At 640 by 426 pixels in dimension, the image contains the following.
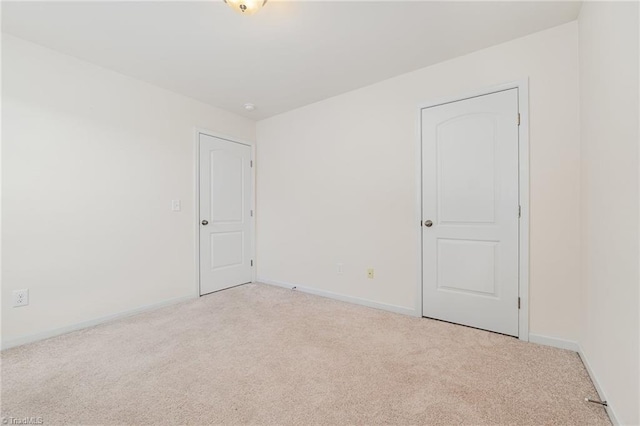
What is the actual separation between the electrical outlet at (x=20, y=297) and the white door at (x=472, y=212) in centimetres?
337

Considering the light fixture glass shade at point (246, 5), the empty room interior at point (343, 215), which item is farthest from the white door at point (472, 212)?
the light fixture glass shade at point (246, 5)

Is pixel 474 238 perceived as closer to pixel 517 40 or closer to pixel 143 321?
pixel 517 40

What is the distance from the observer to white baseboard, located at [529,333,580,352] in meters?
1.92

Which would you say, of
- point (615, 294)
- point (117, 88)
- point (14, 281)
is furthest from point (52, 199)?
→ point (615, 294)

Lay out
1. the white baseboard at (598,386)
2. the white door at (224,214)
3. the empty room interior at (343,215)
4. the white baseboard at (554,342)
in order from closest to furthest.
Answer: the white baseboard at (598,386)
the empty room interior at (343,215)
the white baseboard at (554,342)
the white door at (224,214)

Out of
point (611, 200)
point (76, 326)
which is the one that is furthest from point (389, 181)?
point (76, 326)

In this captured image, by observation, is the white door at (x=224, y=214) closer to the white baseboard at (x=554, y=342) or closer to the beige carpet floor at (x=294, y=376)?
the beige carpet floor at (x=294, y=376)

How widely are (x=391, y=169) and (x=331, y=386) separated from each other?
2.02 metres

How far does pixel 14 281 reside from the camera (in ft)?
6.72

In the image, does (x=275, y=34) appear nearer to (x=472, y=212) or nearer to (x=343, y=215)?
(x=343, y=215)

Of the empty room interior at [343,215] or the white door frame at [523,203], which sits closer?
the empty room interior at [343,215]

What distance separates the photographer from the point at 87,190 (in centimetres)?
242

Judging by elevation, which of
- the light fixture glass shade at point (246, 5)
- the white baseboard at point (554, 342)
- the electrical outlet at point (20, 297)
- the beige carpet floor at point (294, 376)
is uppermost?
the light fixture glass shade at point (246, 5)

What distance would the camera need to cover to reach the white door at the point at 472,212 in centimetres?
216
